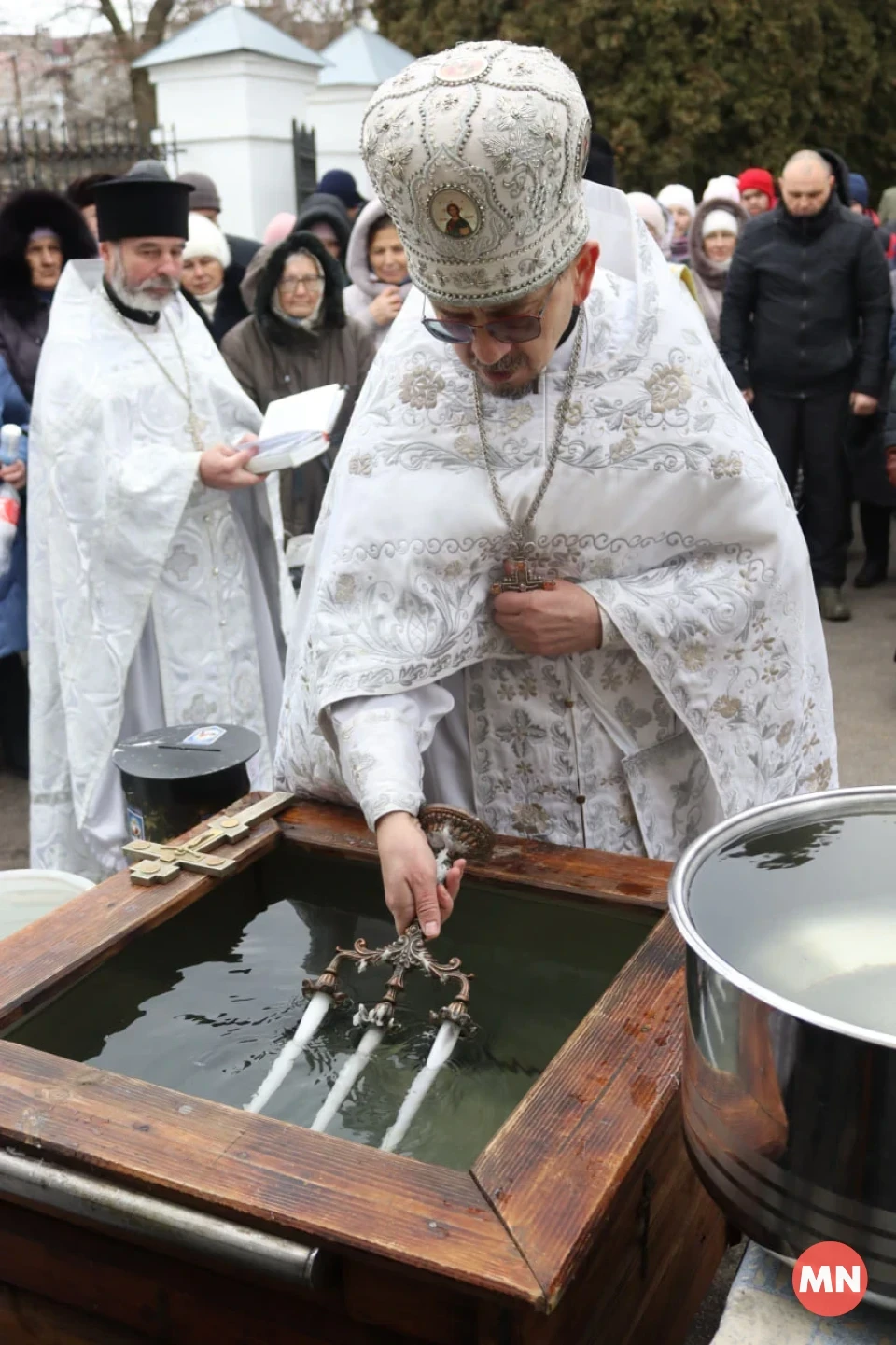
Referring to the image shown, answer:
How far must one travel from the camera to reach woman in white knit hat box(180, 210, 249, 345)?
19.6 feet

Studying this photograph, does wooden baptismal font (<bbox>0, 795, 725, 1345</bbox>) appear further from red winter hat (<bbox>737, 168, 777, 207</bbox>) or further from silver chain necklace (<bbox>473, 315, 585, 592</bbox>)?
red winter hat (<bbox>737, 168, 777, 207</bbox>)

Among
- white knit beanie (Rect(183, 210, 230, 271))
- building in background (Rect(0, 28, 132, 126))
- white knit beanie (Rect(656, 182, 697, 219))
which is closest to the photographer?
white knit beanie (Rect(183, 210, 230, 271))

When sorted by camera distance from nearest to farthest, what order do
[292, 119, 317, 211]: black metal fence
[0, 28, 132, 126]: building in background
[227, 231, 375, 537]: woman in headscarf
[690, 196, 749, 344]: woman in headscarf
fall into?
[227, 231, 375, 537]: woman in headscarf, [690, 196, 749, 344]: woman in headscarf, [292, 119, 317, 211]: black metal fence, [0, 28, 132, 126]: building in background

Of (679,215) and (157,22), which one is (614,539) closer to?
(679,215)

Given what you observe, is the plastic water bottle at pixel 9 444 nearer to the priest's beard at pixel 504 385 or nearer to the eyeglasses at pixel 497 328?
the priest's beard at pixel 504 385

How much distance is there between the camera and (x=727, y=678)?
1.83 meters

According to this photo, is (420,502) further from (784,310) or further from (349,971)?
(784,310)

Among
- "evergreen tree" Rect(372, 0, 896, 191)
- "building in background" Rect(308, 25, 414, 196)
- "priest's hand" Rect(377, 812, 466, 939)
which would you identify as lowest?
"priest's hand" Rect(377, 812, 466, 939)

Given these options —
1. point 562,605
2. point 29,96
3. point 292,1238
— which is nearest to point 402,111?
point 562,605

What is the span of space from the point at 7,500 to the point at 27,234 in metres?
1.56

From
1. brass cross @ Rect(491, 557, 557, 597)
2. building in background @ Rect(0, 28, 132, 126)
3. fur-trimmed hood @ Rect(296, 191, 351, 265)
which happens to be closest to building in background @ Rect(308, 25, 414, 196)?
fur-trimmed hood @ Rect(296, 191, 351, 265)

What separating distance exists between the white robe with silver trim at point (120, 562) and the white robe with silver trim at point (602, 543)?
2.01 meters

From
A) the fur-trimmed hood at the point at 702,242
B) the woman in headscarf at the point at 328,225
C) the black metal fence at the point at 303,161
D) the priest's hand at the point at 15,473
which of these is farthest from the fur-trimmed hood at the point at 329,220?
the black metal fence at the point at 303,161

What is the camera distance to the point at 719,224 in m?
7.66
